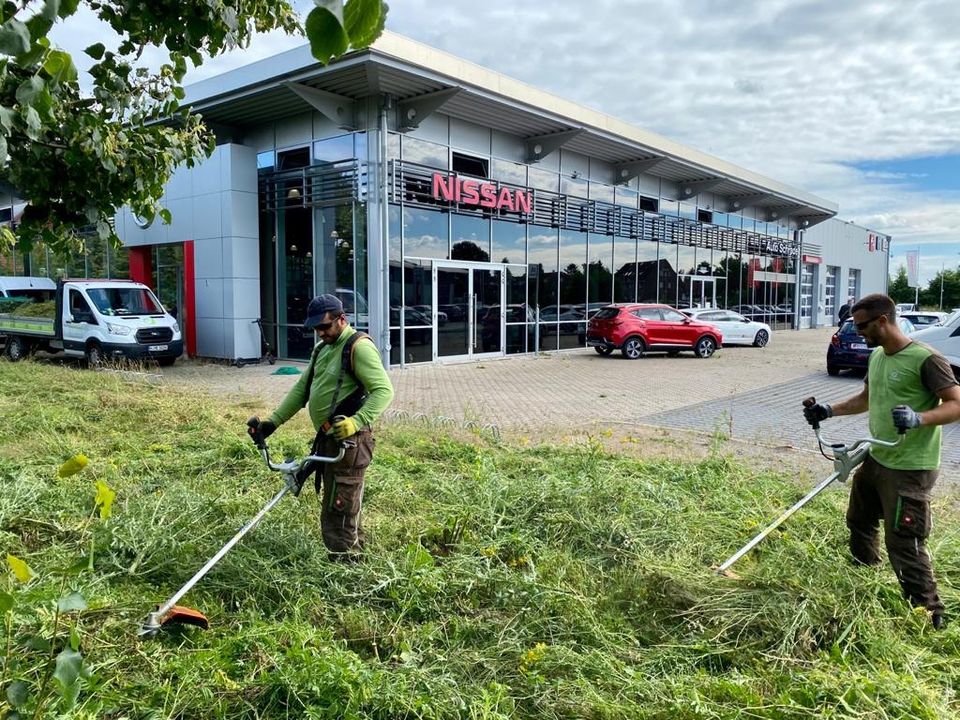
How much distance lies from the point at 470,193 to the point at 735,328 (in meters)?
11.9

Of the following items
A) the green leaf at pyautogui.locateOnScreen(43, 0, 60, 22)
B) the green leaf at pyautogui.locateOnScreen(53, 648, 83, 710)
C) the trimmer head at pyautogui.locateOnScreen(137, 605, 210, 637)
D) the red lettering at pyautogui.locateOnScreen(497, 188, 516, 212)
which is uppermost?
the red lettering at pyautogui.locateOnScreen(497, 188, 516, 212)

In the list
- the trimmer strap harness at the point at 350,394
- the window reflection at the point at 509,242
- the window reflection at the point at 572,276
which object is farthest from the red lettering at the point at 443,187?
the trimmer strap harness at the point at 350,394

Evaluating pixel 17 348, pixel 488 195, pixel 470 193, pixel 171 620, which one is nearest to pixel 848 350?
pixel 488 195

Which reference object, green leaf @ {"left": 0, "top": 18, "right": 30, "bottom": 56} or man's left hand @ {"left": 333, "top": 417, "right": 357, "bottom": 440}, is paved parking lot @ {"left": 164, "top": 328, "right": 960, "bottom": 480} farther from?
green leaf @ {"left": 0, "top": 18, "right": 30, "bottom": 56}

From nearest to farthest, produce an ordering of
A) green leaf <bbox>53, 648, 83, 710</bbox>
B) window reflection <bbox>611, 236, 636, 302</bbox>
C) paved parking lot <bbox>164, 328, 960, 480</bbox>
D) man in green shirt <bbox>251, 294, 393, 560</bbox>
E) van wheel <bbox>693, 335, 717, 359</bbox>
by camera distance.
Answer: green leaf <bbox>53, 648, 83, 710</bbox> < man in green shirt <bbox>251, 294, 393, 560</bbox> < paved parking lot <bbox>164, 328, 960, 480</bbox> < van wheel <bbox>693, 335, 717, 359</bbox> < window reflection <bbox>611, 236, 636, 302</bbox>

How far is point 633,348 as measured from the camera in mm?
19516

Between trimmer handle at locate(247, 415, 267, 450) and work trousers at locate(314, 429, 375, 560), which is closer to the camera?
trimmer handle at locate(247, 415, 267, 450)

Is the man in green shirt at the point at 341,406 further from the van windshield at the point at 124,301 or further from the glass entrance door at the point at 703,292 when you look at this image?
the glass entrance door at the point at 703,292

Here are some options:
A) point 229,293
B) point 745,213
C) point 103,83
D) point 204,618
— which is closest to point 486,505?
point 204,618

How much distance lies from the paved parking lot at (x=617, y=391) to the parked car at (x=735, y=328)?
12.2 feet

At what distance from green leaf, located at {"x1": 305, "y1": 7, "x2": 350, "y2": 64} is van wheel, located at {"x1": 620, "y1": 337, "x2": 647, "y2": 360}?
61.2ft

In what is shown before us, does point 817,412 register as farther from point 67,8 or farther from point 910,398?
point 67,8

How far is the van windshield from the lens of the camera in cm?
1567

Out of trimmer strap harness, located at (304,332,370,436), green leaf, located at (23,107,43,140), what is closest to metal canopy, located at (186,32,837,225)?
trimmer strap harness, located at (304,332,370,436)
